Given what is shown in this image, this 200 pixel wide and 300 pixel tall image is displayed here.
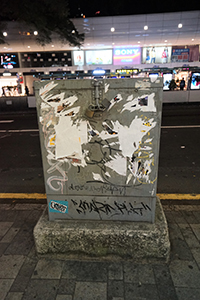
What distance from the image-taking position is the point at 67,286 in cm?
204

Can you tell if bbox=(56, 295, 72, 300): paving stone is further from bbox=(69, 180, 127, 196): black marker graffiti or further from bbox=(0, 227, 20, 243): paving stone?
bbox=(0, 227, 20, 243): paving stone

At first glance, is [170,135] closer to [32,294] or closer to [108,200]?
[108,200]

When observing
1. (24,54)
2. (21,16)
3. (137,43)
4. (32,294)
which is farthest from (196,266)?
(24,54)

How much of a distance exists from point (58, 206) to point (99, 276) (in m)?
0.84

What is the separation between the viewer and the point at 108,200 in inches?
92.3

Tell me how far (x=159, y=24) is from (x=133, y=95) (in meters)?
21.5

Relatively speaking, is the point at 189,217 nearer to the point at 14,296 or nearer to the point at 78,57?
the point at 14,296

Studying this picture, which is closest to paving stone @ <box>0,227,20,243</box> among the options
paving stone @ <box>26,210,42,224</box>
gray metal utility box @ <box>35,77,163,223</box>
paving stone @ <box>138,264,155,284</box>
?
paving stone @ <box>26,210,42,224</box>

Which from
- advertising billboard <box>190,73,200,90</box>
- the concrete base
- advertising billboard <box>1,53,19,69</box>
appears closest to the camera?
the concrete base

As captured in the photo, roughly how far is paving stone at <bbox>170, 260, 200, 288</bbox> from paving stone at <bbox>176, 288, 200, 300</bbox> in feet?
0.14

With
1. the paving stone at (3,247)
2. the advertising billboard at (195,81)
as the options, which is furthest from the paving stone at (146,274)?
the advertising billboard at (195,81)

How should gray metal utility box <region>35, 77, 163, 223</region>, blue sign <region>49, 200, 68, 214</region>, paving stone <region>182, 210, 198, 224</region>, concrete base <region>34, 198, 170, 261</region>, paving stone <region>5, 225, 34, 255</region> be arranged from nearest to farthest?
gray metal utility box <region>35, 77, 163, 223</region>, concrete base <region>34, 198, 170, 261</region>, blue sign <region>49, 200, 68, 214</region>, paving stone <region>5, 225, 34, 255</region>, paving stone <region>182, 210, 198, 224</region>

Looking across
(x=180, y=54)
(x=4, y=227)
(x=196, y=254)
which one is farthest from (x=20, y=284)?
(x=180, y=54)

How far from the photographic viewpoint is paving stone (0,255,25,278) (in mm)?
2211
